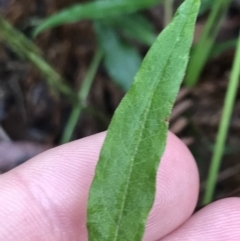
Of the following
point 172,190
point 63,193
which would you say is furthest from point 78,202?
point 172,190

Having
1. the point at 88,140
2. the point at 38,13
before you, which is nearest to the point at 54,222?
the point at 88,140

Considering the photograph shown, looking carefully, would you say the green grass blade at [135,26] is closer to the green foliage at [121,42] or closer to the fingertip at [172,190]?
the green foliage at [121,42]

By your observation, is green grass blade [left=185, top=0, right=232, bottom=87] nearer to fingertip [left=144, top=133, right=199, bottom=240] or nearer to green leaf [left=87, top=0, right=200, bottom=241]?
fingertip [left=144, top=133, right=199, bottom=240]

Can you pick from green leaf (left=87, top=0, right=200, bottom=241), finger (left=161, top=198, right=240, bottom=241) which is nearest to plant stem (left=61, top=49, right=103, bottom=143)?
finger (left=161, top=198, right=240, bottom=241)

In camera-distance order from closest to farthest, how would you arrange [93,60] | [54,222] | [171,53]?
[171,53], [54,222], [93,60]

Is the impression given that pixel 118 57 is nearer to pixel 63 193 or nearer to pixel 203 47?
pixel 203 47

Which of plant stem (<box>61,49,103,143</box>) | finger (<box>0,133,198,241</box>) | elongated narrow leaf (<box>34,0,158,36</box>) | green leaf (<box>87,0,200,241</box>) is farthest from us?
plant stem (<box>61,49,103,143</box>)

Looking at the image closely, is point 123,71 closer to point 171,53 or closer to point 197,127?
point 197,127
